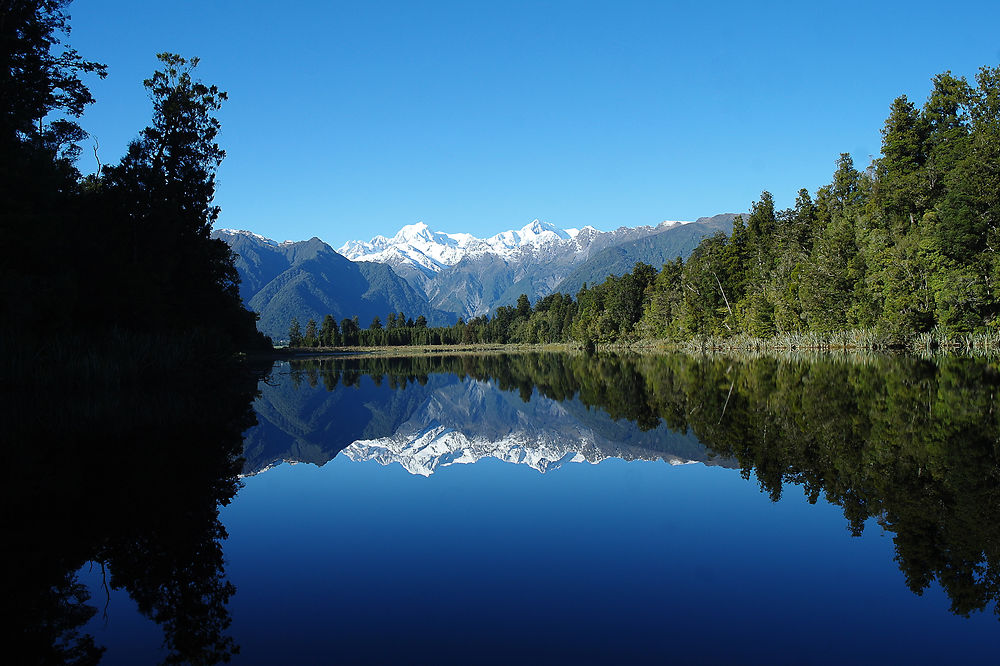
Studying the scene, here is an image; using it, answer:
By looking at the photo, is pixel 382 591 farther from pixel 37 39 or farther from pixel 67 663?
pixel 37 39

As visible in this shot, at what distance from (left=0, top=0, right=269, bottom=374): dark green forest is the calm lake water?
36.6 feet

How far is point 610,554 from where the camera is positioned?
7367 millimetres

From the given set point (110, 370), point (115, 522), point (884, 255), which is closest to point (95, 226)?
point (110, 370)

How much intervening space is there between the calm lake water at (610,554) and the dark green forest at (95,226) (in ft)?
36.6

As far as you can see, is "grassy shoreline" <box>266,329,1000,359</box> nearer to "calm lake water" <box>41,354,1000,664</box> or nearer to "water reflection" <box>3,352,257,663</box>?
"calm lake water" <box>41,354,1000,664</box>

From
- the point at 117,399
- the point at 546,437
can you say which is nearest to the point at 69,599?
the point at 546,437

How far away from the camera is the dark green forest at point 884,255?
43.8 meters

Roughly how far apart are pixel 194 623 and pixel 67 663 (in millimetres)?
1006

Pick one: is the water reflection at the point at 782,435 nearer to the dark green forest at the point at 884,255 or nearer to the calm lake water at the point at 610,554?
the calm lake water at the point at 610,554

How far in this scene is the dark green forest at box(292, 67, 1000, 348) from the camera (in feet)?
144

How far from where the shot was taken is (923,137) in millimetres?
50938

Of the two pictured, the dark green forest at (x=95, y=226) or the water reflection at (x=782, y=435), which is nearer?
the water reflection at (x=782, y=435)

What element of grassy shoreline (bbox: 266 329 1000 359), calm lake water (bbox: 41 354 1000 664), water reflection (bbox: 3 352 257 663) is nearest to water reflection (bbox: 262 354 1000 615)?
calm lake water (bbox: 41 354 1000 664)

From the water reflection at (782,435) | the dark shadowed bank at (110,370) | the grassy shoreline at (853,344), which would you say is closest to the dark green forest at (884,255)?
the grassy shoreline at (853,344)
